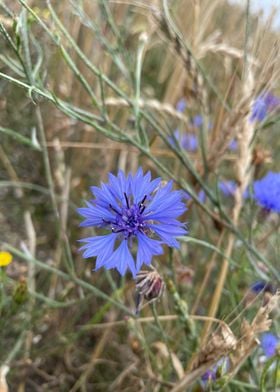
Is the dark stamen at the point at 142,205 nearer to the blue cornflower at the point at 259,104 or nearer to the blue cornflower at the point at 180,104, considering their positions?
the blue cornflower at the point at 259,104

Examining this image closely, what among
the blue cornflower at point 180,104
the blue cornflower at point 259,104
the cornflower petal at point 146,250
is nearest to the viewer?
the cornflower petal at point 146,250

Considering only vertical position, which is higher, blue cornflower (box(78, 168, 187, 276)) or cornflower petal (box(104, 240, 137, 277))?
blue cornflower (box(78, 168, 187, 276))

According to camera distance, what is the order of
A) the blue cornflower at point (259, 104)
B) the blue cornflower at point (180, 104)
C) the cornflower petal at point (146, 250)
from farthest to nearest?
the blue cornflower at point (180, 104)
the blue cornflower at point (259, 104)
the cornflower petal at point (146, 250)

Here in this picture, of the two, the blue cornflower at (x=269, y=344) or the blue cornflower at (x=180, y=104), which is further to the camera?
the blue cornflower at (x=180, y=104)

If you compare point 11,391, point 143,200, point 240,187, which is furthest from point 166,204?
point 11,391

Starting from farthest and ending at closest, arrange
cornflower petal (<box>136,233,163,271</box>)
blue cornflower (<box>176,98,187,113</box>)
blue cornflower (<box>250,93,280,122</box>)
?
blue cornflower (<box>176,98,187,113</box>), blue cornflower (<box>250,93,280,122</box>), cornflower petal (<box>136,233,163,271</box>)

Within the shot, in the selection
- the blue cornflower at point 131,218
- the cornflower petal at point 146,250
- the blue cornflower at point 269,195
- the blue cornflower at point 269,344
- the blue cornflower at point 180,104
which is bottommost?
the blue cornflower at point 269,344

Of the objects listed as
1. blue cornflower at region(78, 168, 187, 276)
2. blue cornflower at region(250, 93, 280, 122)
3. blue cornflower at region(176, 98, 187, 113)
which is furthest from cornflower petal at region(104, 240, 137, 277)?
blue cornflower at region(176, 98, 187, 113)

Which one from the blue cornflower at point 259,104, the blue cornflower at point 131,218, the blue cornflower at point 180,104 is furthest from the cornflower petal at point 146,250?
the blue cornflower at point 180,104

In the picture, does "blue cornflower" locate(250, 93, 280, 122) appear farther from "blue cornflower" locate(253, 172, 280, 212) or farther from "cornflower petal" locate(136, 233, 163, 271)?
"cornflower petal" locate(136, 233, 163, 271)
